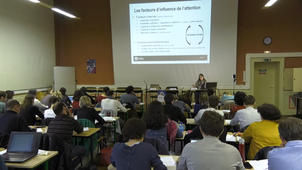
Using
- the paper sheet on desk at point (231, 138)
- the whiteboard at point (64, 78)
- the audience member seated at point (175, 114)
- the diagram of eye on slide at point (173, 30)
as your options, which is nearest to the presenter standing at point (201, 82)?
the diagram of eye on slide at point (173, 30)

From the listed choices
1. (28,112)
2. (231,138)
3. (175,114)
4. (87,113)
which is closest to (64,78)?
(28,112)

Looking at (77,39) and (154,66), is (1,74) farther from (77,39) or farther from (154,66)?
(154,66)

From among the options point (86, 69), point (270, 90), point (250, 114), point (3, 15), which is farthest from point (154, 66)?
point (250, 114)

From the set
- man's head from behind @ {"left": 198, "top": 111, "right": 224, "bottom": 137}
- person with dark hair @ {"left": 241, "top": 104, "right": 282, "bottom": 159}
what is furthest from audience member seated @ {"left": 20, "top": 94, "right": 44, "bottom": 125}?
person with dark hair @ {"left": 241, "top": 104, "right": 282, "bottom": 159}

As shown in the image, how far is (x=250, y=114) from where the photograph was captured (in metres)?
3.45

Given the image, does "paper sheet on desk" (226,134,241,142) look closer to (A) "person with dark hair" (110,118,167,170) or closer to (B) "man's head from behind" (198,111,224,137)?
(B) "man's head from behind" (198,111,224,137)

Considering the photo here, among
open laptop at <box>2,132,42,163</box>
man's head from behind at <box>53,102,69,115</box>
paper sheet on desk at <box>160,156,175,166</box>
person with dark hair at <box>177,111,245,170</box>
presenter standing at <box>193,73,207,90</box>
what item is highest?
presenter standing at <box>193,73,207,90</box>

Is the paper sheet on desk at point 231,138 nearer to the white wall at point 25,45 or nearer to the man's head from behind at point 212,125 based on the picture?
the man's head from behind at point 212,125

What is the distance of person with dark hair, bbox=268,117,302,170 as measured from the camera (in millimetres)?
1567

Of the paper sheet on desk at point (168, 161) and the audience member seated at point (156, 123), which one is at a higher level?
the audience member seated at point (156, 123)

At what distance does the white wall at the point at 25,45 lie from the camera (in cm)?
708

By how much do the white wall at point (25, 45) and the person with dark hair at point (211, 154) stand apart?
276 inches

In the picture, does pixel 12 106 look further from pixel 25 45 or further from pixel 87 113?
pixel 25 45

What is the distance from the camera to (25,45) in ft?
26.1
